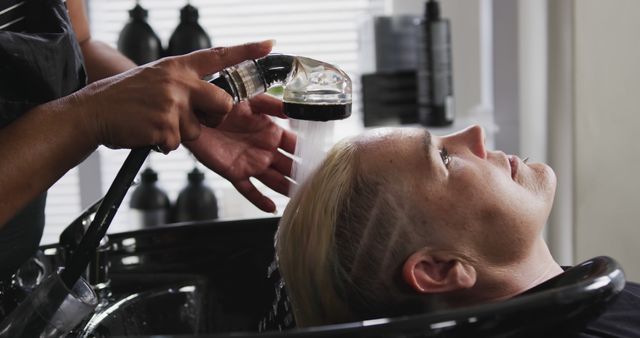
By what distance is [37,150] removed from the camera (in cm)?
88

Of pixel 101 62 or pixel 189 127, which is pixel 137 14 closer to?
pixel 101 62

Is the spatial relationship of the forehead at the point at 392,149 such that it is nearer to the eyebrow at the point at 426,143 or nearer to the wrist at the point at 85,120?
the eyebrow at the point at 426,143

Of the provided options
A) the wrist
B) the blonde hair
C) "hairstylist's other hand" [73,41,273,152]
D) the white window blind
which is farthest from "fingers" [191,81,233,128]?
the white window blind

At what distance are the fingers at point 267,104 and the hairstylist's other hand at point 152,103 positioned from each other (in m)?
0.30

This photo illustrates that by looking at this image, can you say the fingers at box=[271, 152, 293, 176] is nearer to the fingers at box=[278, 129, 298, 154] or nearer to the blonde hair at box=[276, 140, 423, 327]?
the fingers at box=[278, 129, 298, 154]

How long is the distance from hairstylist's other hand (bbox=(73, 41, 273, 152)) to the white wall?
1010mm

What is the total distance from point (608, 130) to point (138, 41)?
1.10m

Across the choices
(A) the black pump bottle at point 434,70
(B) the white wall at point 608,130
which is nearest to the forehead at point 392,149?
(B) the white wall at point 608,130

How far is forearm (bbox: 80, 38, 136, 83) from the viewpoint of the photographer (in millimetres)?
1330

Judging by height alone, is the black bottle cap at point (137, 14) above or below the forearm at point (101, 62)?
above

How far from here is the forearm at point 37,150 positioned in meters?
0.87

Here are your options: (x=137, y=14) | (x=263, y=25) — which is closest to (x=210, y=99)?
(x=137, y=14)

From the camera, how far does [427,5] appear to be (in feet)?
6.31

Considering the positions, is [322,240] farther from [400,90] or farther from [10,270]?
[400,90]
